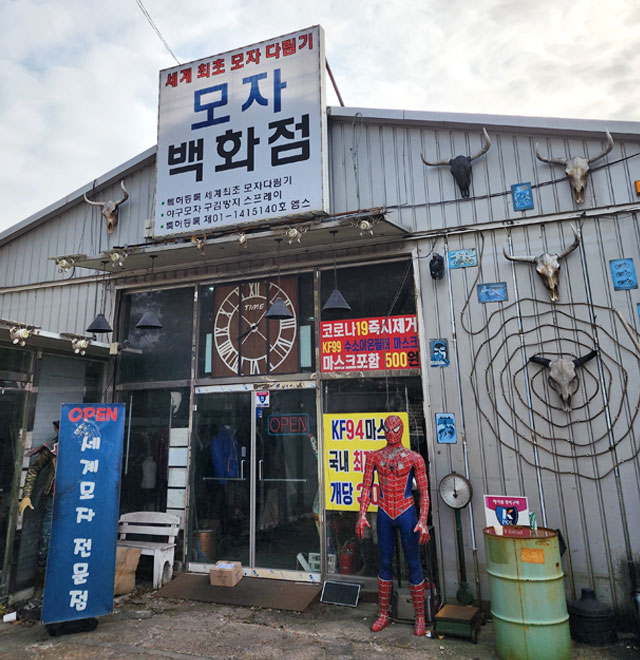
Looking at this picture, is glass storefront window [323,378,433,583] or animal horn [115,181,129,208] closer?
glass storefront window [323,378,433,583]

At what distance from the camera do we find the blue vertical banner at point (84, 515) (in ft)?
16.2

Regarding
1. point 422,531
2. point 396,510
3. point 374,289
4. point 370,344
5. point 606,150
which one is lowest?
point 422,531

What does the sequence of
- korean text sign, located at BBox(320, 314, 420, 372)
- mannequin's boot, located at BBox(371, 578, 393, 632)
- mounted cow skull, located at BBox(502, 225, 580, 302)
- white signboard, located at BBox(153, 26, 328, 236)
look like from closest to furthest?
mannequin's boot, located at BBox(371, 578, 393, 632) → mounted cow skull, located at BBox(502, 225, 580, 302) → korean text sign, located at BBox(320, 314, 420, 372) → white signboard, located at BBox(153, 26, 328, 236)

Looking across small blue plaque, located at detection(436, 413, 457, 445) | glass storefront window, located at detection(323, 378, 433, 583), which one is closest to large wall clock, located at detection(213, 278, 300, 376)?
glass storefront window, located at detection(323, 378, 433, 583)

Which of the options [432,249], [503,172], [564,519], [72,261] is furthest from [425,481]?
[72,261]

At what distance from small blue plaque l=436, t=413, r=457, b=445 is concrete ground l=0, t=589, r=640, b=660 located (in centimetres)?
188

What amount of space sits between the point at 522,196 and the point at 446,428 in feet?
9.45

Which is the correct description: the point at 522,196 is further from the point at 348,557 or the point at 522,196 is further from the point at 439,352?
the point at 348,557

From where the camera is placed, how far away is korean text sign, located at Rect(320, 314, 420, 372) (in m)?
6.20

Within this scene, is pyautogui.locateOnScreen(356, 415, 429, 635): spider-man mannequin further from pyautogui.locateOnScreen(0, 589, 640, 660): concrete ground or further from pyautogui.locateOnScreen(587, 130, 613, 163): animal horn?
pyautogui.locateOnScreen(587, 130, 613, 163): animal horn

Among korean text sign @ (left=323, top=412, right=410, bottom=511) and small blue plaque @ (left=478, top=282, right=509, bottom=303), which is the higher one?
small blue plaque @ (left=478, top=282, right=509, bottom=303)

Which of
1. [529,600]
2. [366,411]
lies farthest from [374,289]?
[529,600]

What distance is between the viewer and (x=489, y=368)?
5695mm

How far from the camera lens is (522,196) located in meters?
5.84
